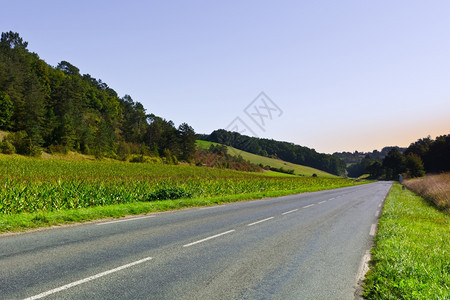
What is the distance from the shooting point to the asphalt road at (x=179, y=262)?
441cm

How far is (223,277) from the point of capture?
202 inches

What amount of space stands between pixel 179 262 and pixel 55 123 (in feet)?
249

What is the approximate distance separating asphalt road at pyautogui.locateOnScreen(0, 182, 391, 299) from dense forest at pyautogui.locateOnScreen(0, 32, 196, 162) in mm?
55028

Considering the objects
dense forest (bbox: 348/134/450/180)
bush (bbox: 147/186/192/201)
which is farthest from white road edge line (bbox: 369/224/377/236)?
dense forest (bbox: 348/134/450/180)

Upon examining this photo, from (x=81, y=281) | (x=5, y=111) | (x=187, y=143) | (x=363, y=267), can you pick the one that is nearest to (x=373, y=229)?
(x=363, y=267)

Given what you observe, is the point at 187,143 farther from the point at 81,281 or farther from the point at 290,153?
the point at 81,281

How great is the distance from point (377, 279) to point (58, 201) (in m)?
12.7

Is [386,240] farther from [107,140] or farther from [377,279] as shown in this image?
[107,140]

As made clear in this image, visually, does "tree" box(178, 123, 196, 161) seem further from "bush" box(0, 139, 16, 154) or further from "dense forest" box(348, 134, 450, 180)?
"dense forest" box(348, 134, 450, 180)

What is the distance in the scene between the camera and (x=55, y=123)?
68.9m

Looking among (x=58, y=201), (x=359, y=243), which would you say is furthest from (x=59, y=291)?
(x=58, y=201)

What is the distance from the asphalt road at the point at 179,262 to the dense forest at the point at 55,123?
2166 inches

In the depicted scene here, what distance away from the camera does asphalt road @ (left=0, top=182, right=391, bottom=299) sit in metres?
4.41

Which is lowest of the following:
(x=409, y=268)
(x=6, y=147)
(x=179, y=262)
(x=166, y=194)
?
(x=409, y=268)
